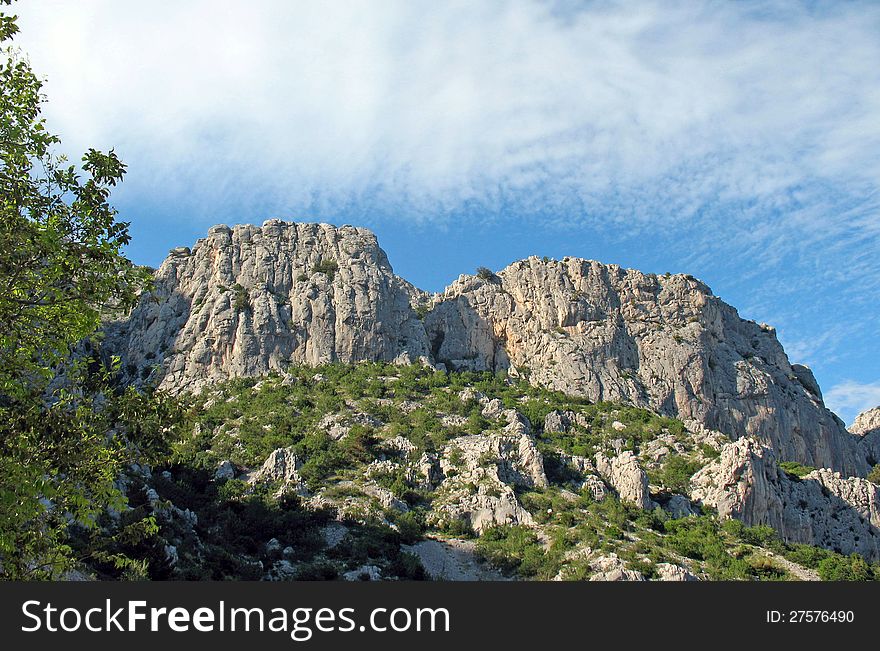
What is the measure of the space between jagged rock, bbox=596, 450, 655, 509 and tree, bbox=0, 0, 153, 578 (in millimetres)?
44696

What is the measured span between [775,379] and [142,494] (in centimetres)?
7413

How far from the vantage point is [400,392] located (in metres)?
68.2

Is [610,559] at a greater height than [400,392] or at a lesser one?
lesser

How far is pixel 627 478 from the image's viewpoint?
179 feet

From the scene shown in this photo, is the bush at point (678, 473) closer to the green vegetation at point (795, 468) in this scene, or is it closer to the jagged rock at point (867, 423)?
the green vegetation at point (795, 468)

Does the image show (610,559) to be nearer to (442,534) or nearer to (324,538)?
(442,534)

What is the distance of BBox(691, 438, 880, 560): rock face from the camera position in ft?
178

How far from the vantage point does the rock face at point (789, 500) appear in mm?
54406

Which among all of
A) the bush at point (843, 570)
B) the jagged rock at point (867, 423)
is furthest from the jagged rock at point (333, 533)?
the jagged rock at point (867, 423)

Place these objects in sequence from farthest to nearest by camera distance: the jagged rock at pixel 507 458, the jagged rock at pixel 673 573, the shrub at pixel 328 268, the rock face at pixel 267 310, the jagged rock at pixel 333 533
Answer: the shrub at pixel 328 268 → the rock face at pixel 267 310 → the jagged rock at pixel 507 458 → the jagged rock at pixel 333 533 → the jagged rock at pixel 673 573

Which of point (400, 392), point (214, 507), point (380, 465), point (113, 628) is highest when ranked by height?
point (400, 392)

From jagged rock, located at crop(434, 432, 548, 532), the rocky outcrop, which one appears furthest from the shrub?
jagged rock, located at crop(434, 432, 548, 532)

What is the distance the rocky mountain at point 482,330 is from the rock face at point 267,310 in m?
0.16

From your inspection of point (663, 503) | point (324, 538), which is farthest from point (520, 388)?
point (324, 538)
